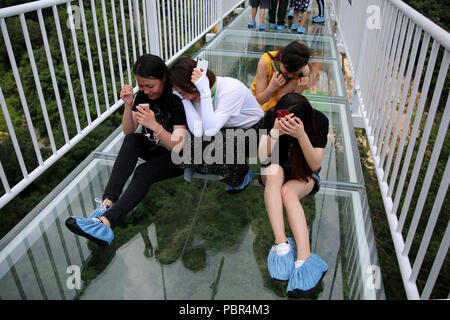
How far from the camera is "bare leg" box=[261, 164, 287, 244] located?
1.89 metres

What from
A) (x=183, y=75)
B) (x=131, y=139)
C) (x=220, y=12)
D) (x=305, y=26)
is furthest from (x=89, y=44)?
(x=305, y=26)

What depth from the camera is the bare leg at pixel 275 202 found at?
6.21ft

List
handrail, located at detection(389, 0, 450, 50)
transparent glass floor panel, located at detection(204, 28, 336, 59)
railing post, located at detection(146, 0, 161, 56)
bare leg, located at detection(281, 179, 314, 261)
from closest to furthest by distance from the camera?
handrail, located at detection(389, 0, 450, 50) → bare leg, located at detection(281, 179, 314, 261) → railing post, located at detection(146, 0, 161, 56) → transparent glass floor panel, located at detection(204, 28, 336, 59)

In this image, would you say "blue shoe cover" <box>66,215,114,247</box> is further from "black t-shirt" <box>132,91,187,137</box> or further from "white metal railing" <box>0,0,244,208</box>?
"black t-shirt" <box>132,91,187,137</box>

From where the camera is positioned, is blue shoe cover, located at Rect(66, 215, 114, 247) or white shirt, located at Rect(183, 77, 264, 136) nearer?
blue shoe cover, located at Rect(66, 215, 114, 247)

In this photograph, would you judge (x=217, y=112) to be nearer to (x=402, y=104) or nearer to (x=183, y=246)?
(x=183, y=246)

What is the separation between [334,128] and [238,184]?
1225 mm

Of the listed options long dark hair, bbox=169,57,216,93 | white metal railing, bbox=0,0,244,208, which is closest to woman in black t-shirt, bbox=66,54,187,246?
long dark hair, bbox=169,57,216,93

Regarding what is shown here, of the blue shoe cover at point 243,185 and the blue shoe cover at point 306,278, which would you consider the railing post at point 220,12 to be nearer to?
the blue shoe cover at point 243,185

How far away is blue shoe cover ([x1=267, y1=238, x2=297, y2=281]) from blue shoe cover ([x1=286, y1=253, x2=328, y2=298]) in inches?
1.8
